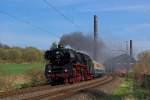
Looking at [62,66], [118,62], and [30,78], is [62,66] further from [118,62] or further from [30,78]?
[118,62]

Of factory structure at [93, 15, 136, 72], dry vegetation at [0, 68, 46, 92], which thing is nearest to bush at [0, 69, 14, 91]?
dry vegetation at [0, 68, 46, 92]

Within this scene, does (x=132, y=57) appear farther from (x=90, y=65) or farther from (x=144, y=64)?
(x=90, y=65)

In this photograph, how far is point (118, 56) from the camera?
11669cm

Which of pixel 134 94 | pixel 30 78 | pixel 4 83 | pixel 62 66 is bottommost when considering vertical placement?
pixel 134 94

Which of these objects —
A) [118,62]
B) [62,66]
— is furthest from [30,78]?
[118,62]

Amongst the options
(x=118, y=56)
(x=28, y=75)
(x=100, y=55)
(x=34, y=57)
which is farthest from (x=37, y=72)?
(x=118, y=56)

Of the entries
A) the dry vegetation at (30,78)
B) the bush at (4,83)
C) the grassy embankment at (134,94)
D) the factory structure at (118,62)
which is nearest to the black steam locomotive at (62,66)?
the dry vegetation at (30,78)

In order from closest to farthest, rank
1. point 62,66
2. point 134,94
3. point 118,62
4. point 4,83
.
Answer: point 134,94 → point 4,83 → point 62,66 → point 118,62

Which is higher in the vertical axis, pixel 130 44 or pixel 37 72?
pixel 130 44

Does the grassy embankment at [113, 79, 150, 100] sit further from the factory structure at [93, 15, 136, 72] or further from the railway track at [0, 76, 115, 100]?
the factory structure at [93, 15, 136, 72]

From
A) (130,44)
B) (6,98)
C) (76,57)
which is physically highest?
(130,44)

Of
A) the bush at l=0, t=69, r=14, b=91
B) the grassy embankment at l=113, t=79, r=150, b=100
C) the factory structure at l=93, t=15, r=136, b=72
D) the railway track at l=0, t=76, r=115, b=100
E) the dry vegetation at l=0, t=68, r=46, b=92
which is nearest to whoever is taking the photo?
the railway track at l=0, t=76, r=115, b=100

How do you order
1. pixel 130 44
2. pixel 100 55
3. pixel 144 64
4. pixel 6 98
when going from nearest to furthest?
pixel 6 98, pixel 144 64, pixel 100 55, pixel 130 44

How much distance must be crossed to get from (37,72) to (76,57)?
11.6 metres
